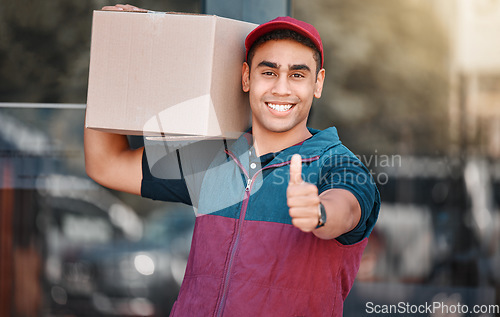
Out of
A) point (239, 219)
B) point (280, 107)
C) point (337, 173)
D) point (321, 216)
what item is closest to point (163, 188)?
point (239, 219)

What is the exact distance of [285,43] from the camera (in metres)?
1.73

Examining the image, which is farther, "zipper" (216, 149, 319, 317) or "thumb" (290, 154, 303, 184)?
"zipper" (216, 149, 319, 317)

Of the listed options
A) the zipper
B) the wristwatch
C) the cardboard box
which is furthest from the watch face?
the cardboard box

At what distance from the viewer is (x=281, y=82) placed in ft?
5.60

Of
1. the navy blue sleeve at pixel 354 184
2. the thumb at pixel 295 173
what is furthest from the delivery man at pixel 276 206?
the thumb at pixel 295 173

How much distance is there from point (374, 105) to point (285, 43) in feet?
6.92

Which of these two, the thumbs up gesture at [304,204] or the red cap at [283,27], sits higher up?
the red cap at [283,27]

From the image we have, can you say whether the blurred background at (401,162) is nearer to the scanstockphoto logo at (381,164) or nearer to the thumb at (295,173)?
the scanstockphoto logo at (381,164)

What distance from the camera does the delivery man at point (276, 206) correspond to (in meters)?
1.57

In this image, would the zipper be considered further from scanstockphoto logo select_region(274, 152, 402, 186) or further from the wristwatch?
the wristwatch

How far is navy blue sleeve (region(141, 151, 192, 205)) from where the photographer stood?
1.91 m

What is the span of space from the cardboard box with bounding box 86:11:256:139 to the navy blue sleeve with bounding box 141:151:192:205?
0.88ft

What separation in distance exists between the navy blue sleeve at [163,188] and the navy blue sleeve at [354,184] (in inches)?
20.3

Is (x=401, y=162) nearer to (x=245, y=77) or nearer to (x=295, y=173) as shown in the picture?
(x=245, y=77)
